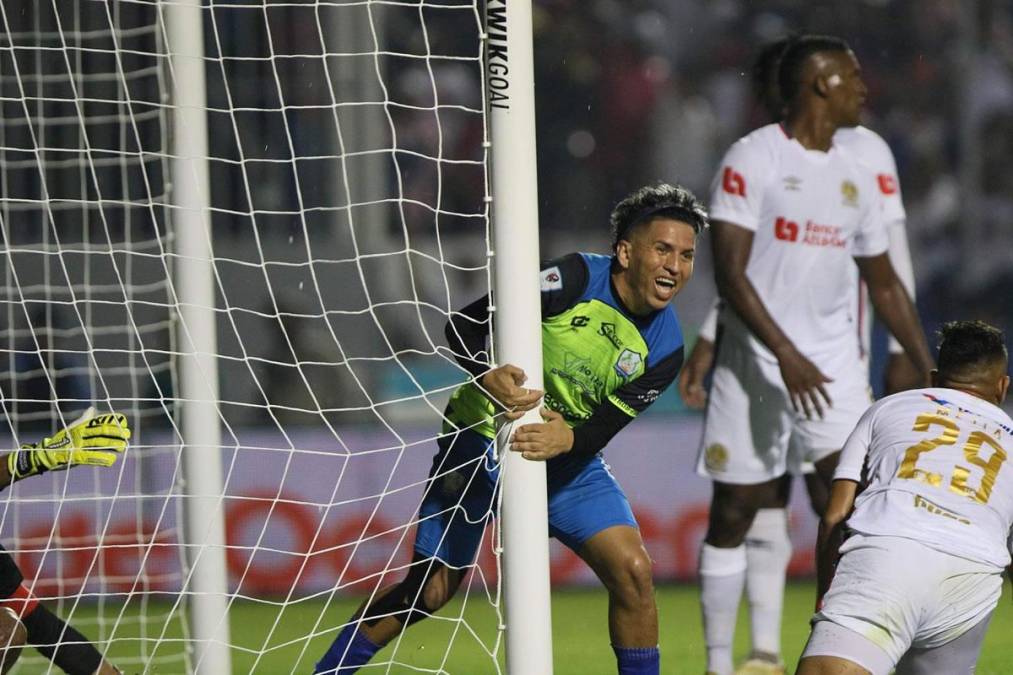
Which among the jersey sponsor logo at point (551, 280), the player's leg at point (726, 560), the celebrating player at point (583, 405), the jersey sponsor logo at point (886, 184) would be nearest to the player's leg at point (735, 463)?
the player's leg at point (726, 560)

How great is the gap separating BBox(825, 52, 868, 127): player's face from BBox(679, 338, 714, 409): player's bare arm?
3.41 ft

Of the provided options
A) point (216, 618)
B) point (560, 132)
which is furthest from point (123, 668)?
point (560, 132)

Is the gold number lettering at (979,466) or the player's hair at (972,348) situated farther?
the player's hair at (972,348)

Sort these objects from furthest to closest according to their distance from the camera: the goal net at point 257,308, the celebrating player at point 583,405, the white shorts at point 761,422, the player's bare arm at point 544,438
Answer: the goal net at point 257,308 < the white shorts at point 761,422 < the celebrating player at point 583,405 < the player's bare arm at point 544,438

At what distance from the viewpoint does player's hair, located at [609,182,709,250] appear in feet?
12.3

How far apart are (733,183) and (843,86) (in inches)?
24.2

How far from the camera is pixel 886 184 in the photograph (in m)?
5.47

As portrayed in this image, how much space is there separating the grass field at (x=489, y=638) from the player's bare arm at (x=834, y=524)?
5.24ft

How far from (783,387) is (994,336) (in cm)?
186

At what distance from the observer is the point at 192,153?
4129 millimetres

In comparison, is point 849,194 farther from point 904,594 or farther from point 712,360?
point 904,594

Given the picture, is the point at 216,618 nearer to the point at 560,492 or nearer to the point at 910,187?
the point at 560,492

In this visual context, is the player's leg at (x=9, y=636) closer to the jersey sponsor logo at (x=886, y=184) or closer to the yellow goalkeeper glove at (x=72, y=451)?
the yellow goalkeeper glove at (x=72, y=451)

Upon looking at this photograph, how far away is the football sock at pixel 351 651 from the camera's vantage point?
3.74 metres
